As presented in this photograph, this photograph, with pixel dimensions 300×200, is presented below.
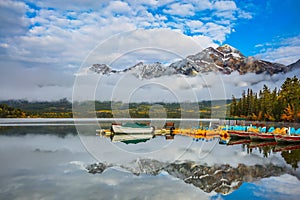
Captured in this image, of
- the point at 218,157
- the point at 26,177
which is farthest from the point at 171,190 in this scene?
the point at 218,157

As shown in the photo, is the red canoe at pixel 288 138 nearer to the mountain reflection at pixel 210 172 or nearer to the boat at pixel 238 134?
the boat at pixel 238 134

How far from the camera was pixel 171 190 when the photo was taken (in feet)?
40.4

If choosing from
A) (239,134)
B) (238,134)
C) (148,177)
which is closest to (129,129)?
(238,134)

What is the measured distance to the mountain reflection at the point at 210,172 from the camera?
13039 millimetres

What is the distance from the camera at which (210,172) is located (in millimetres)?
15375

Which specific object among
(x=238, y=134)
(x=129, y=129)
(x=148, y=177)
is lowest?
(x=148, y=177)

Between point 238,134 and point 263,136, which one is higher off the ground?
point 263,136

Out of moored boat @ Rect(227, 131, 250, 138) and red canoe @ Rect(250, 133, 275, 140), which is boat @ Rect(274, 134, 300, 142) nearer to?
red canoe @ Rect(250, 133, 275, 140)

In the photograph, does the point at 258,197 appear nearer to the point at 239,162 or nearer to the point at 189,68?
the point at 239,162

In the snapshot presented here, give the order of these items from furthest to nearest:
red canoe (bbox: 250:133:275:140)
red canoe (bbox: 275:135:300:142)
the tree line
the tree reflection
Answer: the tree line
red canoe (bbox: 250:133:275:140)
red canoe (bbox: 275:135:300:142)
the tree reflection

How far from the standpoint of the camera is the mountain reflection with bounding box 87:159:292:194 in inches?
513

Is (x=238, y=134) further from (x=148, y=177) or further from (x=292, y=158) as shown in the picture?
(x=148, y=177)

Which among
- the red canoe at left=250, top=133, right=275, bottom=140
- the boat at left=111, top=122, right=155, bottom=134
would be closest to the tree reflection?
the red canoe at left=250, top=133, right=275, bottom=140

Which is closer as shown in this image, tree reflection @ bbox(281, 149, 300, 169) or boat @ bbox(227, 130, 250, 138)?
tree reflection @ bbox(281, 149, 300, 169)
